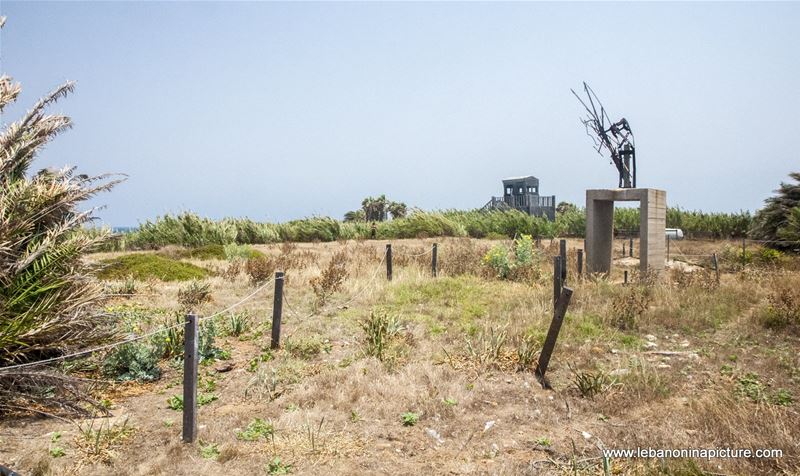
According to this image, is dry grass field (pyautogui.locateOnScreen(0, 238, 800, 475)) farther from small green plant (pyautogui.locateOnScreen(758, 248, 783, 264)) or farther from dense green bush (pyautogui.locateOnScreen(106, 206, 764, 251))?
dense green bush (pyautogui.locateOnScreen(106, 206, 764, 251))

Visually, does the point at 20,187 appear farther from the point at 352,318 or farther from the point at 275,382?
the point at 352,318

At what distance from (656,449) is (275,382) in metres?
3.89

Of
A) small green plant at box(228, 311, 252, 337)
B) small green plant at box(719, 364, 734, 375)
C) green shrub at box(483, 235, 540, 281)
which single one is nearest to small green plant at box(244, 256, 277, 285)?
small green plant at box(228, 311, 252, 337)

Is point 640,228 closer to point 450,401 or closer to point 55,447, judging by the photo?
point 450,401

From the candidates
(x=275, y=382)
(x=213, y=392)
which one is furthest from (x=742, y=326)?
(x=213, y=392)

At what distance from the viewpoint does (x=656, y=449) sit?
4.10 m

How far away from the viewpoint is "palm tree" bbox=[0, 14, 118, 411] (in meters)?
4.91

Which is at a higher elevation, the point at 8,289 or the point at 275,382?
the point at 8,289

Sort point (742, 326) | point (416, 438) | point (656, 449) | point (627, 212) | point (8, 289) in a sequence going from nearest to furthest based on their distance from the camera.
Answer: point (656, 449)
point (416, 438)
point (8, 289)
point (742, 326)
point (627, 212)

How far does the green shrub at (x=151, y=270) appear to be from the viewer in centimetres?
1225

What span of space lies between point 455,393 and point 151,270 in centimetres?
986

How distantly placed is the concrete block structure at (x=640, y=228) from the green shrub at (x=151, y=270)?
1047 centimetres

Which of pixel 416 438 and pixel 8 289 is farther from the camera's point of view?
pixel 8 289

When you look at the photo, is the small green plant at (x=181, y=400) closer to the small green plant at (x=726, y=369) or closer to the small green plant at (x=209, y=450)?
the small green plant at (x=209, y=450)
